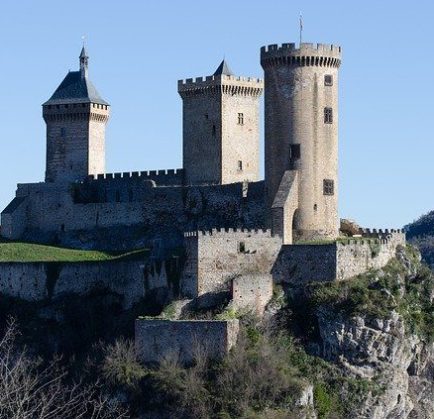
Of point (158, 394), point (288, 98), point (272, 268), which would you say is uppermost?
A: point (288, 98)

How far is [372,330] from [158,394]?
9702 millimetres

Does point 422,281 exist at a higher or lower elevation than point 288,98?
lower

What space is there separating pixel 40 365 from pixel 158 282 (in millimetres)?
6452

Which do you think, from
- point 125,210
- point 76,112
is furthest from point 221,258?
point 76,112

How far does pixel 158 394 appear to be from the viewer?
2795 inches

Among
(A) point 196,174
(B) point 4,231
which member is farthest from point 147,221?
(B) point 4,231

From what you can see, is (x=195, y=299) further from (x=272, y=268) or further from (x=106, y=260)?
(x=106, y=260)

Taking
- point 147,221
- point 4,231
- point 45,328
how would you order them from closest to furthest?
point 45,328 < point 147,221 < point 4,231

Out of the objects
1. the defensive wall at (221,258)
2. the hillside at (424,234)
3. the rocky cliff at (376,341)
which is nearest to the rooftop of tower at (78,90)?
the defensive wall at (221,258)

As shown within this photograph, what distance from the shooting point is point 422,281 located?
79.1 meters

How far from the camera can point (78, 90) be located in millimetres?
94750

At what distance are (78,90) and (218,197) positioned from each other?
552 inches

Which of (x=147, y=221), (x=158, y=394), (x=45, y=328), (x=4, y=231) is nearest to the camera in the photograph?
(x=158, y=394)

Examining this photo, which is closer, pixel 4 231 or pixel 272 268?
pixel 272 268
